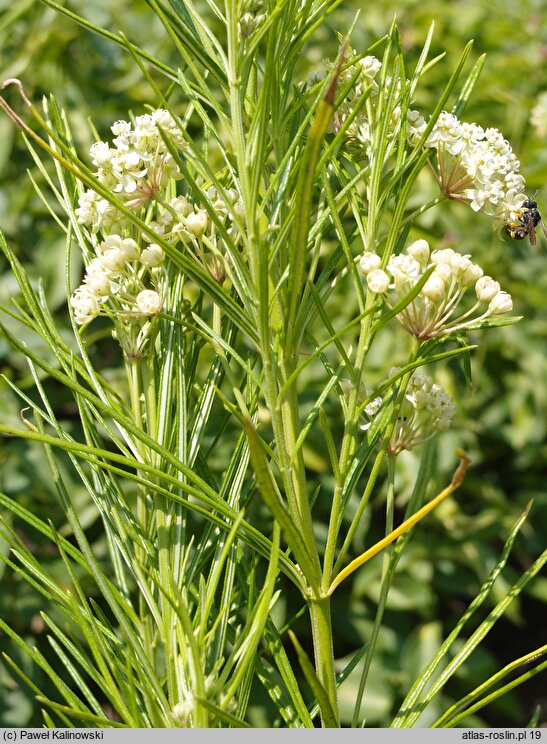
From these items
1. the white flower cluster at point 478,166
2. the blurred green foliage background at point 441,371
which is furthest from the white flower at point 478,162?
the blurred green foliage background at point 441,371

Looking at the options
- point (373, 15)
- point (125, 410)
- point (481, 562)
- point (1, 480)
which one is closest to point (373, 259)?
point (125, 410)

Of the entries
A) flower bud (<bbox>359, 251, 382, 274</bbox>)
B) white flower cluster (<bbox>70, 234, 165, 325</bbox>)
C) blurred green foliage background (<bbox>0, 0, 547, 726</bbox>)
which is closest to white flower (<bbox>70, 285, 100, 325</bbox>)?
white flower cluster (<bbox>70, 234, 165, 325</bbox>)

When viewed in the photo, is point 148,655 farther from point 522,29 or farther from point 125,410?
point 522,29

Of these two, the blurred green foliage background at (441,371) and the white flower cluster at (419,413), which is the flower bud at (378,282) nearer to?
the white flower cluster at (419,413)

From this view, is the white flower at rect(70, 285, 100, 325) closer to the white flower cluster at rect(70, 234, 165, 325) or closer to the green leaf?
the white flower cluster at rect(70, 234, 165, 325)

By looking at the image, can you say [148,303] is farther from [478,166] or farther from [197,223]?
[478,166]

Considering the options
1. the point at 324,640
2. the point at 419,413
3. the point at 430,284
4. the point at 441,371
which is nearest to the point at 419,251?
the point at 430,284
